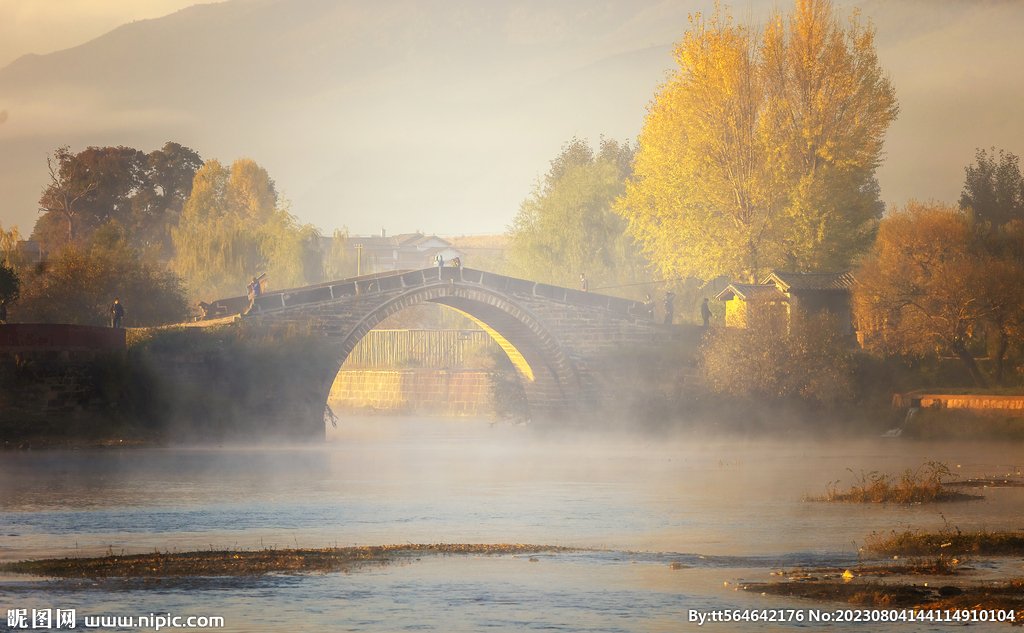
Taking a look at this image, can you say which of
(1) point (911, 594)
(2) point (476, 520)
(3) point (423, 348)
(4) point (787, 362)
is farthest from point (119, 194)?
(1) point (911, 594)

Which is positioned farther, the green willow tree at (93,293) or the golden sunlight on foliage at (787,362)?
the green willow tree at (93,293)

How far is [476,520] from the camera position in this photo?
19.0 metres

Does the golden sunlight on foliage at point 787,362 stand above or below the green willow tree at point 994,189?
below

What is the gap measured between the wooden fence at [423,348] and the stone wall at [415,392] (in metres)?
0.97

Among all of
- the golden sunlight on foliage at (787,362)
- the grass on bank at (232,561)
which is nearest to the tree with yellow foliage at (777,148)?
the golden sunlight on foliage at (787,362)

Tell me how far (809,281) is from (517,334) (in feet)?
37.5

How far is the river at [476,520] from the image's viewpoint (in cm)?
1127

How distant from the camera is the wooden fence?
56094 mm

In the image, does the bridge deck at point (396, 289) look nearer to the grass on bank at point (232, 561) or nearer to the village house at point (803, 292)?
the village house at point (803, 292)

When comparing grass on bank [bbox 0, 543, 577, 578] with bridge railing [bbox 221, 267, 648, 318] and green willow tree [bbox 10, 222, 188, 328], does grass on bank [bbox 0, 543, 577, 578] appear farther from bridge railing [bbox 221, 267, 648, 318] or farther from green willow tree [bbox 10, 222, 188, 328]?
green willow tree [bbox 10, 222, 188, 328]

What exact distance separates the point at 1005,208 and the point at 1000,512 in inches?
2403

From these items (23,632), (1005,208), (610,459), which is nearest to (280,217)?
(610,459)

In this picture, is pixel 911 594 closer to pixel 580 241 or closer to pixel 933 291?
pixel 933 291

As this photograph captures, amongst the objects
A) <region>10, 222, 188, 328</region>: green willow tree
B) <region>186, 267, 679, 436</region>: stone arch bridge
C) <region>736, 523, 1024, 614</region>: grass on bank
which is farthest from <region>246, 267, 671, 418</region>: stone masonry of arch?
<region>736, 523, 1024, 614</region>: grass on bank
